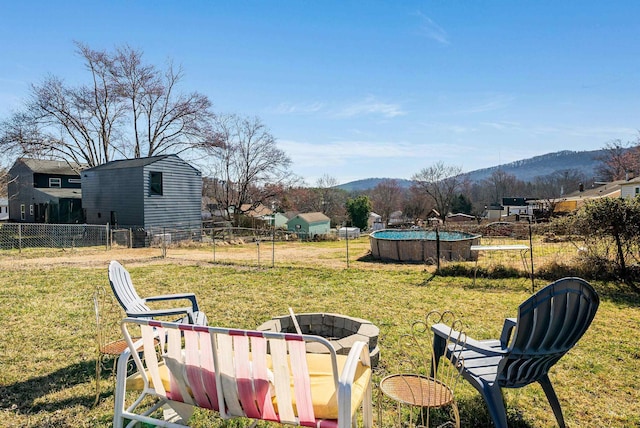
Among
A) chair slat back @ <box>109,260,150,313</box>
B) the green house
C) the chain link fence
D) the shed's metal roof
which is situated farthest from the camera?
the green house

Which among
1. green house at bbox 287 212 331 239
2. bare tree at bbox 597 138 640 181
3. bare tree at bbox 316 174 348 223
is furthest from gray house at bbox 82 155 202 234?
bare tree at bbox 597 138 640 181

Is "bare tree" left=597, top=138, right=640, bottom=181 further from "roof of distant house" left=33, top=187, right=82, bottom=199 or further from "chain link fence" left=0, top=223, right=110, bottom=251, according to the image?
"roof of distant house" left=33, top=187, right=82, bottom=199

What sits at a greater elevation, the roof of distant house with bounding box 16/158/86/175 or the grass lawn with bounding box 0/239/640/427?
the roof of distant house with bounding box 16/158/86/175

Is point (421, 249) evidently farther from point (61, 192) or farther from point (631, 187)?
point (61, 192)

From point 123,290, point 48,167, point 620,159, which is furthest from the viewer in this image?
point 620,159

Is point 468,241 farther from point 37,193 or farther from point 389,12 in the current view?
point 37,193

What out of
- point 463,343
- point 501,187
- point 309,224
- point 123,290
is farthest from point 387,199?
point 463,343

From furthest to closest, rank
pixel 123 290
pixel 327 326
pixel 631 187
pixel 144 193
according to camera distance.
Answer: pixel 631 187 < pixel 144 193 < pixel 327 326 < pixel 123 290

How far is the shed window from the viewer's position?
22.0 metres

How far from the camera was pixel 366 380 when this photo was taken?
2.27 meters

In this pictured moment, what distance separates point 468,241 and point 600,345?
393 inches

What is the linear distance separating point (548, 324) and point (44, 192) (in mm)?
37007

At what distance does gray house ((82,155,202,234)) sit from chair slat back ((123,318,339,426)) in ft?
70.7

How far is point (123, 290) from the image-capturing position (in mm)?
3932
